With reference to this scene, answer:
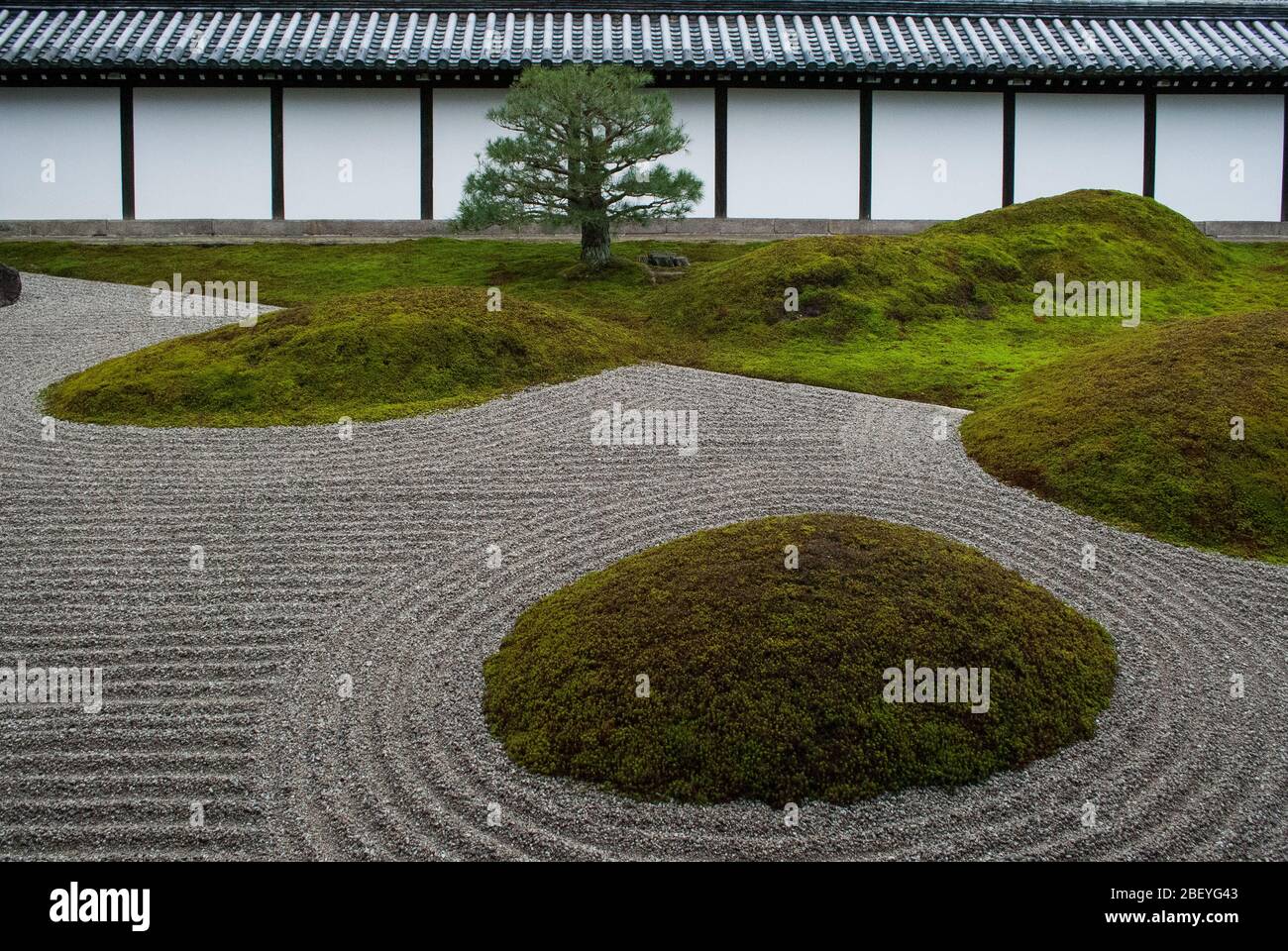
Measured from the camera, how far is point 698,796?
277 inches

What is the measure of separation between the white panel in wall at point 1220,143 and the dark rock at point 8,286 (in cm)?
2170

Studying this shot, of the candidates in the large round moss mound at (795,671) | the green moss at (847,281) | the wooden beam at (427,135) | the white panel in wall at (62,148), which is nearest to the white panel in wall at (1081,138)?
the green moss at (847,281)

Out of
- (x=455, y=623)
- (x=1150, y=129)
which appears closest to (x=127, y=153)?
(x=455, y=623)

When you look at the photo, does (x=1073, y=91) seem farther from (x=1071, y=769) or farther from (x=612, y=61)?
(x=1071, y=769)

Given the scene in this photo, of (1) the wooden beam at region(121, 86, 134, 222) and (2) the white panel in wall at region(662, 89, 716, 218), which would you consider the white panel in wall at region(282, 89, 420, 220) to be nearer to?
(1) the wooden beam at region(121, 86, 134, 222)

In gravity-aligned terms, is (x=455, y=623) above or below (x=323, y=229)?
below

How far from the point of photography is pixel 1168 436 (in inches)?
488

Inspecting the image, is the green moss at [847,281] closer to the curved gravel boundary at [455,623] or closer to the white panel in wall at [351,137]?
the white panel in wall at [351,137]

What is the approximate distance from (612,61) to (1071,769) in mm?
18912

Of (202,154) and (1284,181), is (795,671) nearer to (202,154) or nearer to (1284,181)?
(202,154)

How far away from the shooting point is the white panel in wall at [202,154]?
23234 millimetres

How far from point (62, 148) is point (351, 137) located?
5.74 metres

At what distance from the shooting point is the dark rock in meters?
19.5

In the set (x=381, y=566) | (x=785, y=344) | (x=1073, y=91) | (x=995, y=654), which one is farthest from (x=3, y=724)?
(x=1073, y=91)
